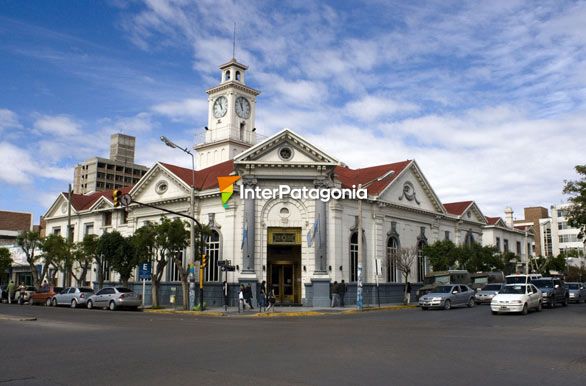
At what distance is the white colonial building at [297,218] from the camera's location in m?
38.0

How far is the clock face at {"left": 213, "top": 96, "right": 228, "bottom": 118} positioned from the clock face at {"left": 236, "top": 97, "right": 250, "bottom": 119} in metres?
1.15

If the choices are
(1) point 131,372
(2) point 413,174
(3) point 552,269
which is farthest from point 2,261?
(3) point 552,269

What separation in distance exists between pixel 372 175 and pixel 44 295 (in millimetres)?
27043

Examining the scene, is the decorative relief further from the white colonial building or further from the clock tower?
the clock tower

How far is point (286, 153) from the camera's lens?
38656mm

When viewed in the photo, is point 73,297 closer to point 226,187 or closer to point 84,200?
point 226,187

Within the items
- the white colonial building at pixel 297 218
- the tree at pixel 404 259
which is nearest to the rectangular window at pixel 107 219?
the white colonial building at pixel 297 218

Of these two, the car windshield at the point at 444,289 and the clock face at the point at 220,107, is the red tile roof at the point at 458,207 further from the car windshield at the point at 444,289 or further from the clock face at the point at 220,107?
the clock face at the point at 220,107

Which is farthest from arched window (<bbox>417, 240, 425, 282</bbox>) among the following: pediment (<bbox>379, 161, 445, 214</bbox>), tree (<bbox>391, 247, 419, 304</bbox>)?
tree (<bbox>391, 247, 419, 304</bbox>)

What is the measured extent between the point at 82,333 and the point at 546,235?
115109mm

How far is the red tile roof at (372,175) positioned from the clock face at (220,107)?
43.7 ft

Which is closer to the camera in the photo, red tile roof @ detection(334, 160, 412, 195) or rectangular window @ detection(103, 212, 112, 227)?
red tile roof @ detection(334, 160, 412, 195)

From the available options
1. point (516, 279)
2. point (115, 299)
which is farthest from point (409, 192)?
point (115, 299)

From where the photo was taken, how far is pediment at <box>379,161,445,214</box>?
45.4 meters
